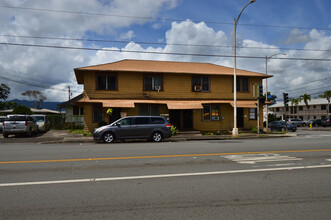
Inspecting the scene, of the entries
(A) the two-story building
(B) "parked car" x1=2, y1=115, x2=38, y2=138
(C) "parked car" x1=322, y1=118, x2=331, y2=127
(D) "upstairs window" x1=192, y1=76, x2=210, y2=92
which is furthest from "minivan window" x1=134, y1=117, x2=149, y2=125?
(C) "parked car" x1=322, y1=118, x2=331, y2=127

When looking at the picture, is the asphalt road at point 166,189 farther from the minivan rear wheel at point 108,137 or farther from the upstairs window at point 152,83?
the upstairs window at point 152,83

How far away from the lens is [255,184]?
5.42 meters

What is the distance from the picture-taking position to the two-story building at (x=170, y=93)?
68.3 ft

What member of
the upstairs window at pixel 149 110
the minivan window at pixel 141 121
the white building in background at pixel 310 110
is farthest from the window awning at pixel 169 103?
the white building in background at pixel 310 110

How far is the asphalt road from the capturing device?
12.9 feet

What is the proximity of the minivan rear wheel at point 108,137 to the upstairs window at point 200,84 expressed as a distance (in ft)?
32.8

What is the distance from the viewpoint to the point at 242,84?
23891mm

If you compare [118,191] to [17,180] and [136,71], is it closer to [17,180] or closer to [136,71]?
[17,180]

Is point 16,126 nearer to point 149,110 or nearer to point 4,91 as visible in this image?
point 149,110

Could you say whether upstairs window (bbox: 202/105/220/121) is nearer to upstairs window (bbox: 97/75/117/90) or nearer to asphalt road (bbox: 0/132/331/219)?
upstairs window (bbox: 97/75/117/90)

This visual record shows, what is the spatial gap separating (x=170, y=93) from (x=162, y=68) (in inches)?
93.9

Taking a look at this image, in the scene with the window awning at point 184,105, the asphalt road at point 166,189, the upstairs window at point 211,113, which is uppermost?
the window awning at point 184,105

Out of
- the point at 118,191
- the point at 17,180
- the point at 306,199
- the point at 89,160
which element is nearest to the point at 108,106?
the point at 89,160

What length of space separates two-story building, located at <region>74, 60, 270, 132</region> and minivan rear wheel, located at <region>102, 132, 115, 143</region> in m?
4.51
